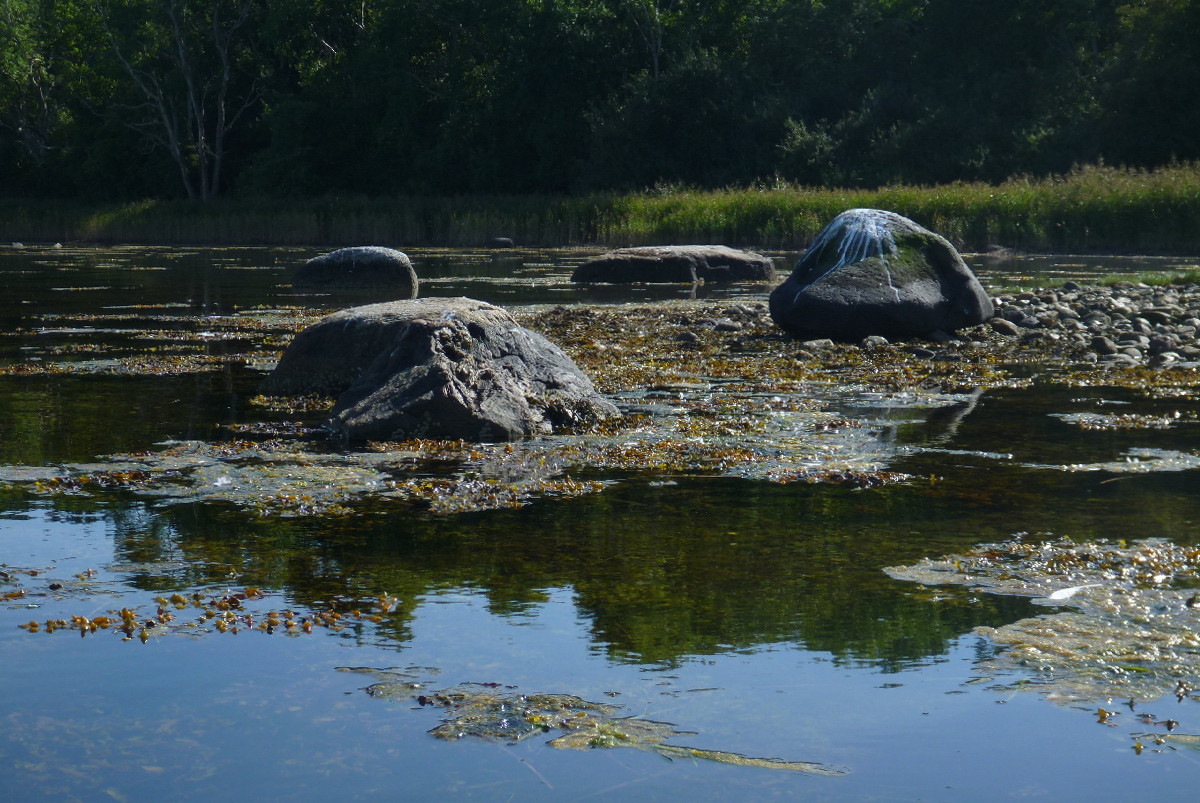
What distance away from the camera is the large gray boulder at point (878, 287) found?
38.6ft

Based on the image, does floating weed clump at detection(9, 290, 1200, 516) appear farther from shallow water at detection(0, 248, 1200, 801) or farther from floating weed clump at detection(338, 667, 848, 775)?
floating weed clump at detection(338, 667, 848, 775)

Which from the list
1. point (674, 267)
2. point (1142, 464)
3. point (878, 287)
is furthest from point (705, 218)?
point (1142, 464)

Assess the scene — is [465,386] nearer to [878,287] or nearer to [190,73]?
[878,287]

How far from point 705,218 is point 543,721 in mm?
27472

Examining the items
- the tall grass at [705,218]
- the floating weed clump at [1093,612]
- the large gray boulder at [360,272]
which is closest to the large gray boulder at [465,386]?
the floating weed clump at [1093,612]

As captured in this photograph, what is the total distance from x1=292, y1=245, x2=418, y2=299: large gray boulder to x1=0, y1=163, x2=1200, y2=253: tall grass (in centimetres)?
1136

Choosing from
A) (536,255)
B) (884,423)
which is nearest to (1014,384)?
(884,423)

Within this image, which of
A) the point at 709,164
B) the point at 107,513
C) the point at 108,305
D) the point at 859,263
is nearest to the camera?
the point at 107,513

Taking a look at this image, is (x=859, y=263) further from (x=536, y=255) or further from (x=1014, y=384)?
(x=536, y=255)

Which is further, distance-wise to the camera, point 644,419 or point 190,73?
point 190,73

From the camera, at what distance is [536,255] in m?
29.5

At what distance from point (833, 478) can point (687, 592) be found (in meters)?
1.93

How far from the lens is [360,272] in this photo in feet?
65.8

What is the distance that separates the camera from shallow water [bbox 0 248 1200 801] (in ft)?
9.41
